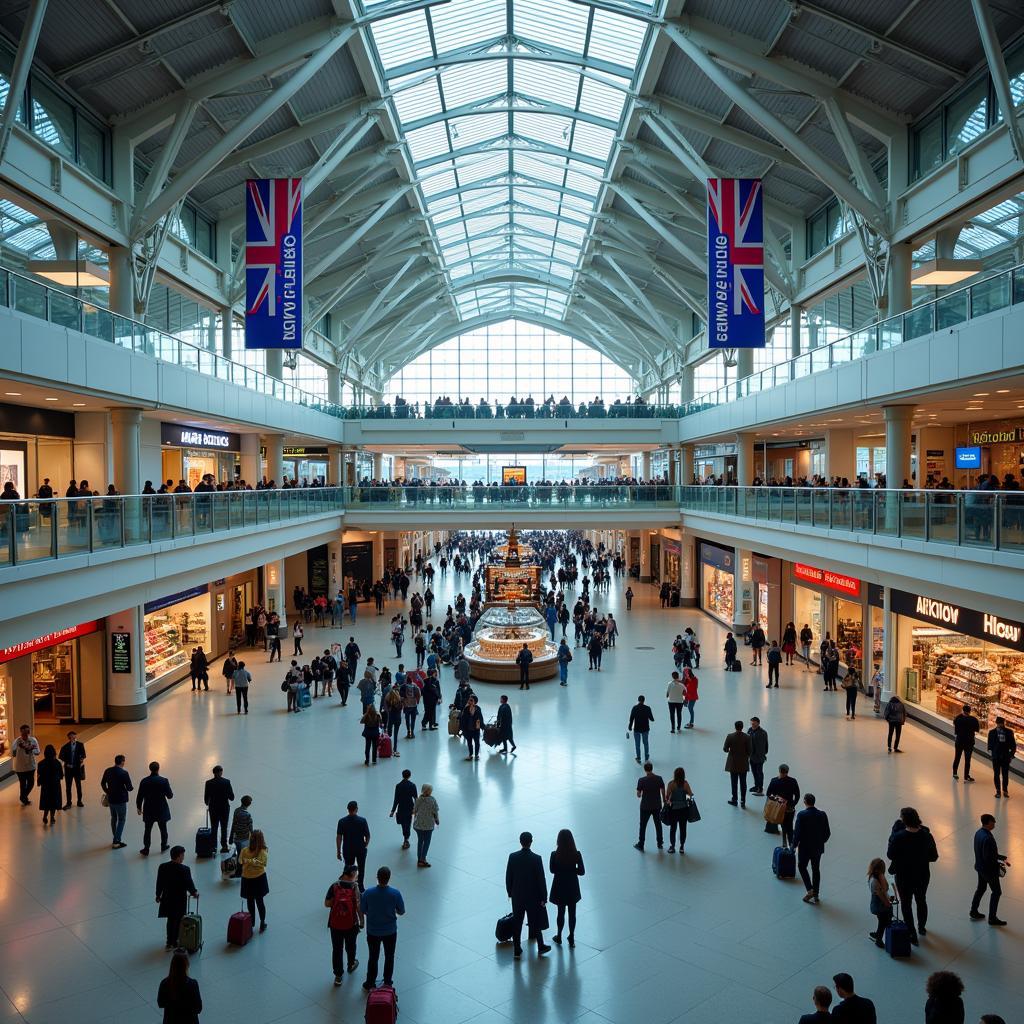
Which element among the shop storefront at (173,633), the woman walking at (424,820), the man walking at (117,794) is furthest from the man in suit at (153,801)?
the shop storefront at (173,633)

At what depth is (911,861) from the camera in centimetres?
774

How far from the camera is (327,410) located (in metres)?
34.3

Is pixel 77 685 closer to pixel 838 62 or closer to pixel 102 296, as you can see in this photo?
pixel 102 296

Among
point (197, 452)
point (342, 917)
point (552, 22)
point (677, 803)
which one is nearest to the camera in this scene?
point (342, 917)

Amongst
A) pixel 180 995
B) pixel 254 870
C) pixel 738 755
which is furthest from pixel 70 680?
pixel 738 755

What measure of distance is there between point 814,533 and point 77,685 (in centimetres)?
1631

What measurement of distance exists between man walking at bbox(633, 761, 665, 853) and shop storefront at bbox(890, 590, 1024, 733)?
242 inches

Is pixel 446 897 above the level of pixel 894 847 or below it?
below

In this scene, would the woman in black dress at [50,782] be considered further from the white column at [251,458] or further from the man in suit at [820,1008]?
the white column at [251,458]

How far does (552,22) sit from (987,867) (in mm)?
22277

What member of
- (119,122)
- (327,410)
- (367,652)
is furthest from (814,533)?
(327,410)

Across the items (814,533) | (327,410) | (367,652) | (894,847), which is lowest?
(367,652)

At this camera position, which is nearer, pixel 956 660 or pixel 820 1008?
pixel 820 1008

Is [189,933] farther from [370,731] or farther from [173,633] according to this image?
[173,633]
